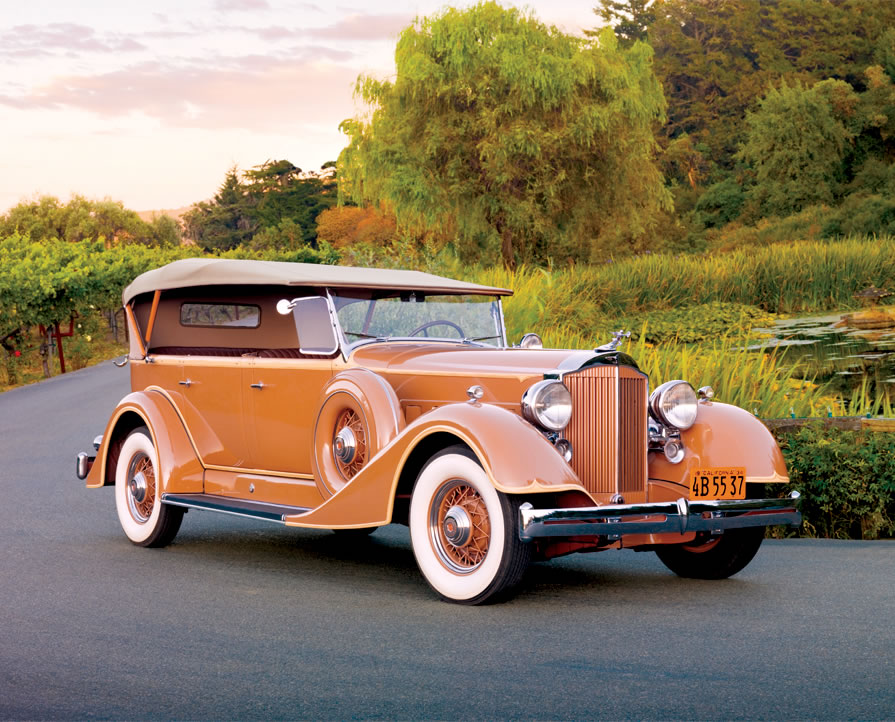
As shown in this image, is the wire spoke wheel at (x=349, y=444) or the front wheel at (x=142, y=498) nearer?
the wire spoke wheel at (x=349, y=444)

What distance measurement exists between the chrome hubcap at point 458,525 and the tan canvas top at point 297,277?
6.64ft

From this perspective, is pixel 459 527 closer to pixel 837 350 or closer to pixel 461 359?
pixel 461 359

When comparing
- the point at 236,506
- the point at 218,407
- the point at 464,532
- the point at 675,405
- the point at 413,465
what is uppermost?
the point at 675,405

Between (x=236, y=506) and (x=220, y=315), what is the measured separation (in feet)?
6.17

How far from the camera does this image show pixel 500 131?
34844 mm

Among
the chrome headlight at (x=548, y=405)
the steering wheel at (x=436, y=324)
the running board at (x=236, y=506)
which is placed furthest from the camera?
the steering wheel at (x=436, y=324)

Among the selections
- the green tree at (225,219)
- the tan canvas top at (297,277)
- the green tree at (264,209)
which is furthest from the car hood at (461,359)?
the green tree at (225,219)

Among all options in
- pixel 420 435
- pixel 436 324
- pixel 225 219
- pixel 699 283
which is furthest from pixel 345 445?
pixel 225 219

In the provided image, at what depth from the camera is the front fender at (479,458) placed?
5.62 metres

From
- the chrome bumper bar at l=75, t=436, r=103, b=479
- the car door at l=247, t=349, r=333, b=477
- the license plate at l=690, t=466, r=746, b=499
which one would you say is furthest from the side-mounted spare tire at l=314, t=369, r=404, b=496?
the chrome bumper bar at l=75, t=436, r=103, b=479

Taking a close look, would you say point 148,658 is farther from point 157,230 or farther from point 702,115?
point 157,230

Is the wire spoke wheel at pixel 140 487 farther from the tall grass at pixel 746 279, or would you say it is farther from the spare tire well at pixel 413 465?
the tall grass at pixel 746 279

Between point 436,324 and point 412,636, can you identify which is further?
point 436,324

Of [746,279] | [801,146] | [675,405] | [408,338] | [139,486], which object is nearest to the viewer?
[675,405]
